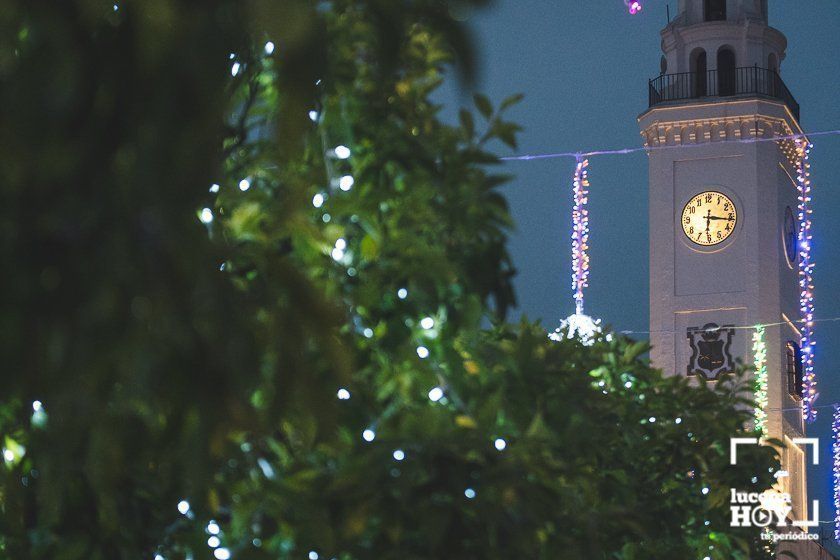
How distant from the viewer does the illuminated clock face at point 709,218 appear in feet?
110

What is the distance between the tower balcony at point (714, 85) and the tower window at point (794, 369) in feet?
19.8

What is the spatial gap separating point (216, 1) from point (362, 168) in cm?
250

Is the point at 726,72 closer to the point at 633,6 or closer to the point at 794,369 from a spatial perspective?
the point at 794,369

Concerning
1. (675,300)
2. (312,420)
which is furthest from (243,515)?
(675,300)

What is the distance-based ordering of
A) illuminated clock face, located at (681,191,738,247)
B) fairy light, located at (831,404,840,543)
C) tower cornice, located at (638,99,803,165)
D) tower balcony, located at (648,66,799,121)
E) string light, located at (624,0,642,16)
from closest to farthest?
1. string light, located at (624,0,642,16)
2. fairy light, located at (831,404,840,543)
3. tower cornice, located at (638,99,803,165)
4. illuminated clock face, located at (681,191,738,247)
5. tower balcony, located at (648,66,799,121)

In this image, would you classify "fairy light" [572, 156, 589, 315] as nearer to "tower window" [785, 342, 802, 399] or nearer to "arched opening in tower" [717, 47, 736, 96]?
"arched opening in tower" [717, 47, 736, 96]

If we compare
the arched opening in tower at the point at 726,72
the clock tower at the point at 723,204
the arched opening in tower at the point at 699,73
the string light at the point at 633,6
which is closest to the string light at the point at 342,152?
the string light at the point at 633,6

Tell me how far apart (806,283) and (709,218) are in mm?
2996

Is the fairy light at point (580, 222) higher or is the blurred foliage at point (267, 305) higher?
the fairy light at point (580, 222)

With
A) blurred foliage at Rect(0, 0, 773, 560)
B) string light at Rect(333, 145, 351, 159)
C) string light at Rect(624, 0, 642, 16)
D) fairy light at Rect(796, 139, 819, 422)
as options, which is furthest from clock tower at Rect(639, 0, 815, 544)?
string light at Rect(333, 145, 351, 159)

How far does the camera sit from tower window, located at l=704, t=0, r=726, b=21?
1361 inches

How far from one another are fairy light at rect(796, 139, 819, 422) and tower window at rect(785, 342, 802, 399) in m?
0.45

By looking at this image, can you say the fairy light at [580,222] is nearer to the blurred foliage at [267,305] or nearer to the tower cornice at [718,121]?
the tower cornice at [718,121]

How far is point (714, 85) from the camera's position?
33906 millimetres
